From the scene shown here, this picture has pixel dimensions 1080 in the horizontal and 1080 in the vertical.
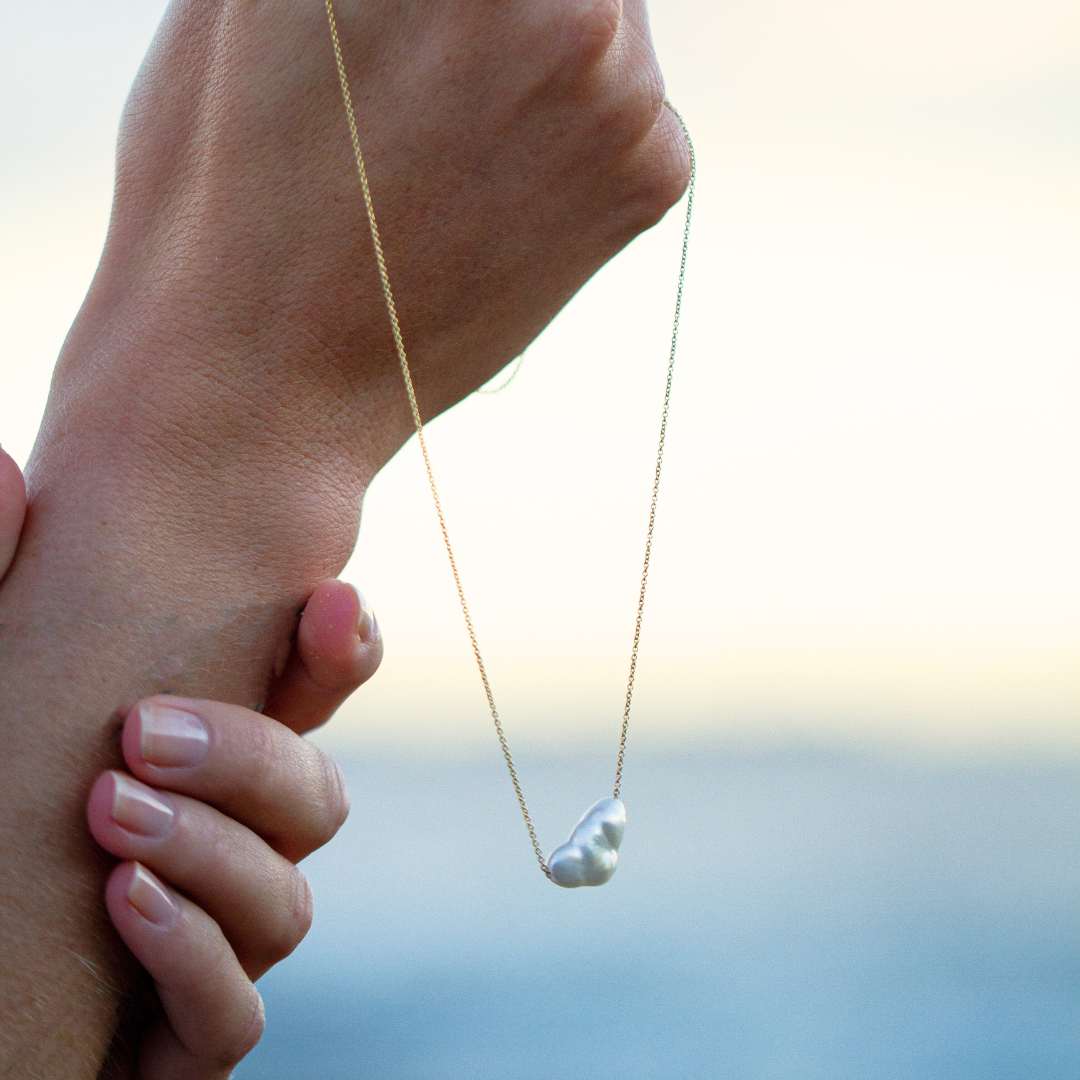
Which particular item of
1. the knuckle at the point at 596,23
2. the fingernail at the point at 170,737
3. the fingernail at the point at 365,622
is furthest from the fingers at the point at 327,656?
the knuckle at the point at 596,23

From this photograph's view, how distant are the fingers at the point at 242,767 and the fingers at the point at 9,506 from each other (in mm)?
135

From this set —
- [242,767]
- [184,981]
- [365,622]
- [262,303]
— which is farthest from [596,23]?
[184,981]

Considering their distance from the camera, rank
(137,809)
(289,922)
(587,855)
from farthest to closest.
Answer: (587,855) → (289,922) → (137,809)

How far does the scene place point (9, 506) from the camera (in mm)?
724

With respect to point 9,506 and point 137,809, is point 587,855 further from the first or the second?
point 9,506

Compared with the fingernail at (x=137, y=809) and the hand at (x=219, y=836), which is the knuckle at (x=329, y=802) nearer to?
the hand at (x=219, y=836)

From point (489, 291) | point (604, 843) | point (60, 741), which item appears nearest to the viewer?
point (60, 741)

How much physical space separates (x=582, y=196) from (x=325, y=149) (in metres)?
0.17

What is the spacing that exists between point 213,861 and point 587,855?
1.28 ft

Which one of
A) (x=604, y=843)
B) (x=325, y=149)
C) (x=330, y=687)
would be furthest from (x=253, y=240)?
(x=604, y=843)

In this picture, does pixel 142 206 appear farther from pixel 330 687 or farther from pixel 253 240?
pixel 330 687

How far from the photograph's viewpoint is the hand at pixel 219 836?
2.26 feet

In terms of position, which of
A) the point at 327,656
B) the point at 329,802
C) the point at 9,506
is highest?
the point at 9,506

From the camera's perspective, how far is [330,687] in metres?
0.83
